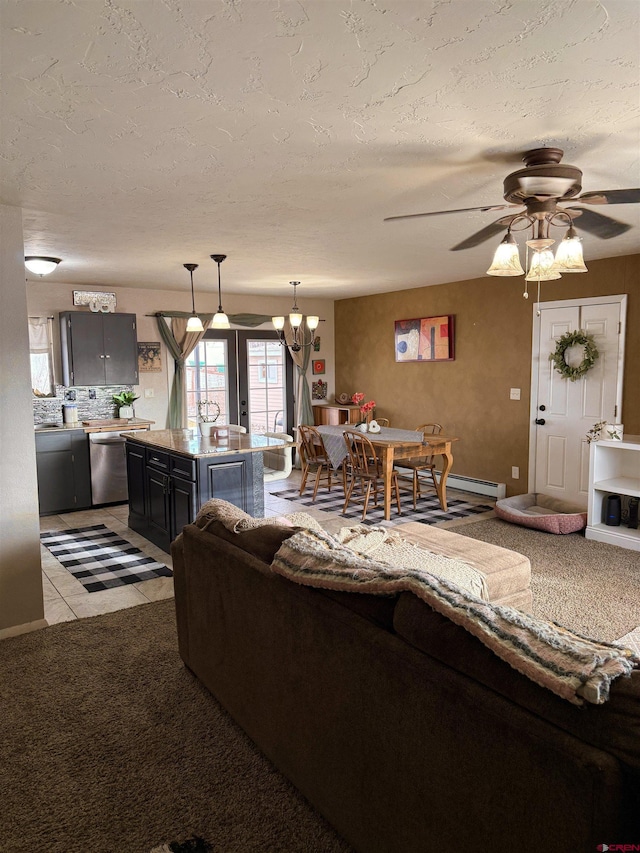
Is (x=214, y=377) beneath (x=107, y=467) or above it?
above

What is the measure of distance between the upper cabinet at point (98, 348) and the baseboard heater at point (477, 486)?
132 inches

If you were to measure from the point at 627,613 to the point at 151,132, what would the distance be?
3.74 metres

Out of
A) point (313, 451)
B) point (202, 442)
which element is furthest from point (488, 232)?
point (313, 451)

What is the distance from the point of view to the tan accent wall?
5.62 meters

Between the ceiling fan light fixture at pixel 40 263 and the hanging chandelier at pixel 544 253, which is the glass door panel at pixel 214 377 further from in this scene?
the hanging chandelier at pixel 544 253

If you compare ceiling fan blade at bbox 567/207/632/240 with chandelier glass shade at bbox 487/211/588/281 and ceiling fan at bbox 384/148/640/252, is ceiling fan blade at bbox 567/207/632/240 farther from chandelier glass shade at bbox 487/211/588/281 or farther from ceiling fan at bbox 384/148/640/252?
chandelier glass shade at bbox 487/211/588/281

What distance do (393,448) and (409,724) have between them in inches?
172

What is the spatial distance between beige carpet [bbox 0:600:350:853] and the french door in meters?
4.95

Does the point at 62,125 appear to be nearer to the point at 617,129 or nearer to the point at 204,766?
the point at 617,129

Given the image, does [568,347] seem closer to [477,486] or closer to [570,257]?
[477,486]

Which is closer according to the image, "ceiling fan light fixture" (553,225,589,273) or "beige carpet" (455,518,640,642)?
"ceiling fan light fixture" (553,225,589,273)

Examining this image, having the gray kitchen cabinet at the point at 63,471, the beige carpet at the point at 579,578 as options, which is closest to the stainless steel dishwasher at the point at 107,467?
the gray kitchen cabinet at the point at 63,471

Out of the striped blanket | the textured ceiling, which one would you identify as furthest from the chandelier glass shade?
the striped blanket

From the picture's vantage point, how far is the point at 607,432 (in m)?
5.06
